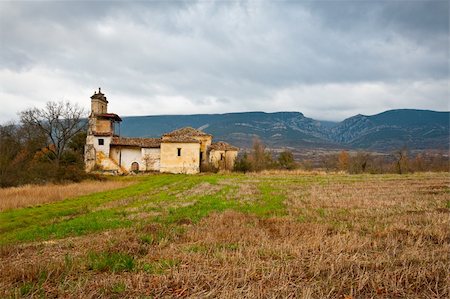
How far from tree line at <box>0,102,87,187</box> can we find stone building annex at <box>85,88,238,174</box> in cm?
257

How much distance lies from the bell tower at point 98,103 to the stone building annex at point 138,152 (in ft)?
0.52

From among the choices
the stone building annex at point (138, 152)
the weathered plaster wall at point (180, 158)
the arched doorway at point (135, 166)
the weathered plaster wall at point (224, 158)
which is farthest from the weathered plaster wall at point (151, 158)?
the weathered plaster wall at point (224, 158)

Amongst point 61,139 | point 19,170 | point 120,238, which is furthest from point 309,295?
point 61,139

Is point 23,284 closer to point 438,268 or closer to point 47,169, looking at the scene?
point 438,268

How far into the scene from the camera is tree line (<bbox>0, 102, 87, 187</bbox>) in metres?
34.9

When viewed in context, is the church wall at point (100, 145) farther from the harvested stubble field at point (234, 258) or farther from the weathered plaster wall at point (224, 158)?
the harvested stubble field at point (234, 258)

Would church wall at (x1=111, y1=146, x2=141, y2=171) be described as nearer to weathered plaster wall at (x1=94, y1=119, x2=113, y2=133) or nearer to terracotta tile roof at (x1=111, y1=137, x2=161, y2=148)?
terracotta tile roof at (x1=111, y1=137, x2=161, y2=148)

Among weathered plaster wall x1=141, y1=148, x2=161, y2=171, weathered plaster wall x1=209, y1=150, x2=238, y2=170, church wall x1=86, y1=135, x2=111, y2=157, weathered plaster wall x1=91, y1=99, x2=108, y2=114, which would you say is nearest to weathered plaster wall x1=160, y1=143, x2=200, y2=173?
weathered plaster wall x1=141, y1=148, x2=161, y2=171

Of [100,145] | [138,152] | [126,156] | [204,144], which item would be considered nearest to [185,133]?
[204,144]

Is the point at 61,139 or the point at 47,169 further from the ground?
the point at 61,139

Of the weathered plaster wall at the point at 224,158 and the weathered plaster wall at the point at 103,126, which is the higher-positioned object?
the weathered plaster wall at the point at 103,126

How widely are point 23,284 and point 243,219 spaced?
8215 mm

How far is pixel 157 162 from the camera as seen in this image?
5453 cm

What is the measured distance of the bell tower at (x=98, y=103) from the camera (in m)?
58.1
